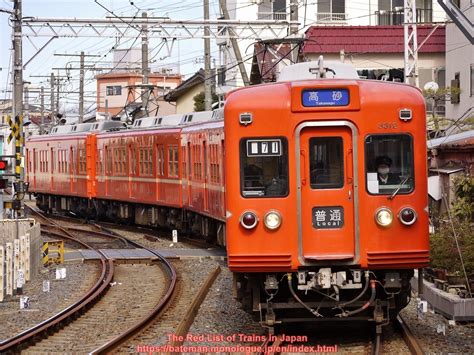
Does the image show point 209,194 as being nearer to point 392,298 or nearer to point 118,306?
point 118,306

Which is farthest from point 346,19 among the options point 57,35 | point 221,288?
point 221,288

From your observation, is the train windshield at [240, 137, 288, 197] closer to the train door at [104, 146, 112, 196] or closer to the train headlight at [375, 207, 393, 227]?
the train headlight at [375, 207, 393, 227]

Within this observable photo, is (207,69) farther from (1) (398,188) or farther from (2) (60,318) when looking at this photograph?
(1) (398,188)

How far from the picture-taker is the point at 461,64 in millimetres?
25812

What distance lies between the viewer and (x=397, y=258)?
920 cm

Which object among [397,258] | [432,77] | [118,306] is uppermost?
[432,77]

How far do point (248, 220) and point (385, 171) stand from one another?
52.4 inches

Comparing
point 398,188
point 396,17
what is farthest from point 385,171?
point 396,17

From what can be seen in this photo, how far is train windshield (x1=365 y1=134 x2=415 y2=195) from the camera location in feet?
30.3

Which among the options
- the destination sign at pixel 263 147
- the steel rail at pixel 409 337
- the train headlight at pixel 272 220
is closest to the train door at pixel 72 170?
the steel rail at pixel 409 337

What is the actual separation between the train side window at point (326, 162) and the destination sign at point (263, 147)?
0.31 metres

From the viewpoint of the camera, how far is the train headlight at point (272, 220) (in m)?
9.20

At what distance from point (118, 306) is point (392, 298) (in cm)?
449

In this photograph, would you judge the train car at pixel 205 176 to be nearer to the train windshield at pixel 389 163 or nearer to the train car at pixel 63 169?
the train windshield at pixel 389 163
